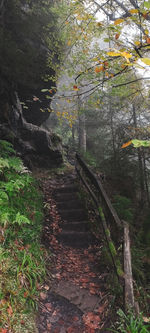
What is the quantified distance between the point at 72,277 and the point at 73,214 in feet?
7.70

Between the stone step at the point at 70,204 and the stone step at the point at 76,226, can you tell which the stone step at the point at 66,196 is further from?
the stone step at the point at 76,226

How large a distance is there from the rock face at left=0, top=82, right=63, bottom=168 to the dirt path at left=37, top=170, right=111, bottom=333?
336 centimetres

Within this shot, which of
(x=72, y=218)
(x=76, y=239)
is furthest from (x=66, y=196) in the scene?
(x=76, y=239)

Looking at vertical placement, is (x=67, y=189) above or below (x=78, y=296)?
above

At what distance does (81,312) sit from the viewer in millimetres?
3064

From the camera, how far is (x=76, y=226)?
566 centimetres

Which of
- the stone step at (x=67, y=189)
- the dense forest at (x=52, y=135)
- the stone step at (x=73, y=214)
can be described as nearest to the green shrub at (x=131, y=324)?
the dense forest at (x=52, y=135)

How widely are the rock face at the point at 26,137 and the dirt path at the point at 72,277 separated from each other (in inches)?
132

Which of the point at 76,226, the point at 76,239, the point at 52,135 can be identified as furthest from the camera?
the point at 52,135

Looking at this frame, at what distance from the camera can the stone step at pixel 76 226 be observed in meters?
5.56

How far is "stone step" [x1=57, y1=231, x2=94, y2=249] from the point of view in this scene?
5.15 metres

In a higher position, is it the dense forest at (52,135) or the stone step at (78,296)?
the dense forest at (52,135)

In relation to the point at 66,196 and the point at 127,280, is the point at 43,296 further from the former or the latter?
the point at 66,196

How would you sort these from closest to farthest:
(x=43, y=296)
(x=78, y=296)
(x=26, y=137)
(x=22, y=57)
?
(x=43, y=296) < (x=78, y=296) < (x=22, y=57) < (x=26, y=137)
